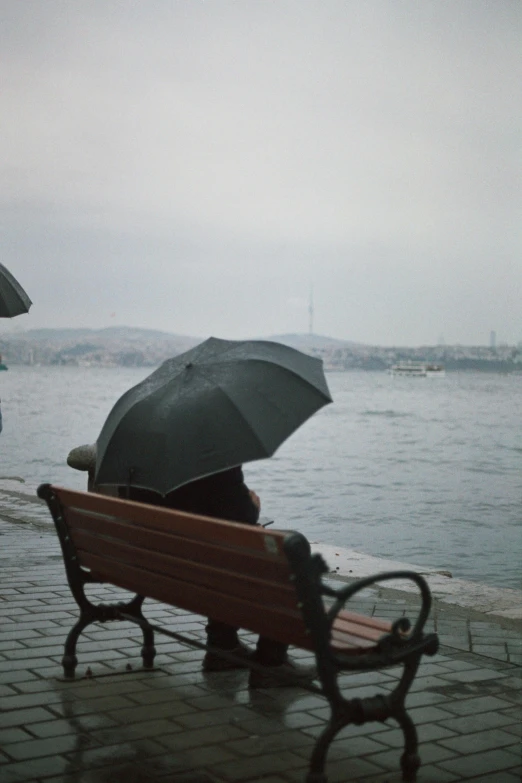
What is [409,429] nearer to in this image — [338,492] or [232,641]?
[338,492]

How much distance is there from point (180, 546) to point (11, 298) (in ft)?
17.1

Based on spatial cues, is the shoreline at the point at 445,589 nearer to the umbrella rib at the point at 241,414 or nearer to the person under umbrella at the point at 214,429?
the person under umbrella at the point at 214,429

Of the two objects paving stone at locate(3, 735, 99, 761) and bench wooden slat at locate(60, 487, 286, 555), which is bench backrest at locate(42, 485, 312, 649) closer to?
bench wooden slat at locate(60, 487, 286, 555)

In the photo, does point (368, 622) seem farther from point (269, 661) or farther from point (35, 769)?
point (35, 769)

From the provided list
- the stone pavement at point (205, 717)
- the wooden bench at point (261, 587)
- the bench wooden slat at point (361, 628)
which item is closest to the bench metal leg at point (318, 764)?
the wooden bench at point (261, 587)

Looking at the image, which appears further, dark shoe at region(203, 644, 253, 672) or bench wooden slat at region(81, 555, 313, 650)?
dark shoe at region(203, 644, 253, 672)

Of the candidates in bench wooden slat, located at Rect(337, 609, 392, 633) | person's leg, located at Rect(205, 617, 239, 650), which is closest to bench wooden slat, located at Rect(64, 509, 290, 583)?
bench wooden slat, located at Rect(337, 609, 392, 633)

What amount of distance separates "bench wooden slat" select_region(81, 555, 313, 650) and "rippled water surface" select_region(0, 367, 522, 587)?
6175 millimetres

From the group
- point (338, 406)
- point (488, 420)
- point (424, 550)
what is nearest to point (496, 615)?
point (424, 550)

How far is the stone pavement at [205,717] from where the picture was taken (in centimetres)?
385

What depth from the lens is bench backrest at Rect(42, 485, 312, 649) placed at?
12.6 feet

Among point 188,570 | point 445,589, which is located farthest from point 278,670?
point 445,589

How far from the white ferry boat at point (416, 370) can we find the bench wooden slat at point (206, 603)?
14973 cm

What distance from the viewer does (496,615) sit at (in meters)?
6.58
